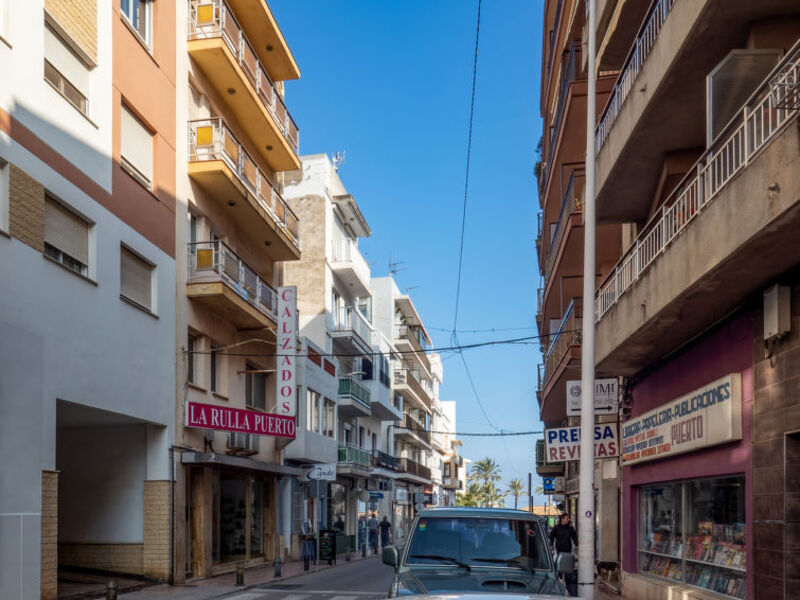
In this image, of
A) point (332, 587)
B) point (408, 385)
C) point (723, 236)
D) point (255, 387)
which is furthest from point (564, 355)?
point (408, 385)

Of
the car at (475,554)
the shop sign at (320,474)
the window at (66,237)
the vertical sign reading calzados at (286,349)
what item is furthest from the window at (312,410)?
the car at (475,554)

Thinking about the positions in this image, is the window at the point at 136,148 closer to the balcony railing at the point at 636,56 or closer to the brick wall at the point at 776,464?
the balcony railing at the point at 636,56

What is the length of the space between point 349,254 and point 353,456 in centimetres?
982

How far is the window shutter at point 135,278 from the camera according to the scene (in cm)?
1998

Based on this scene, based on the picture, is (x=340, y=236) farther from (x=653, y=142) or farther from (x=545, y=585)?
(x=545, y=585)

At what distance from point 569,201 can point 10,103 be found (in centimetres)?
1252

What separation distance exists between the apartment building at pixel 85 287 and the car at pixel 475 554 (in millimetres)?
8489

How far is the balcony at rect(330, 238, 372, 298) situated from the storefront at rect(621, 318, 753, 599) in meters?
26.7

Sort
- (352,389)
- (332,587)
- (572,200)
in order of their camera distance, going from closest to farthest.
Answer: (332,587) → (572,200) → (352,389)

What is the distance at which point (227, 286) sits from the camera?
23.7 metres

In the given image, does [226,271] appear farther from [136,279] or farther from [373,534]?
[373,534]

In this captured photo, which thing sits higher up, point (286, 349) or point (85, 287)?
point (85, 287)

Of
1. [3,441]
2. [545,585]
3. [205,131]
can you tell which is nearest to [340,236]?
[205,131]

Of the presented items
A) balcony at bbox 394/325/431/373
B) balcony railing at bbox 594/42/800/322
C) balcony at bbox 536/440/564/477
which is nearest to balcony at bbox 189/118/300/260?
balcony railing at bbox 594/42/800/322
